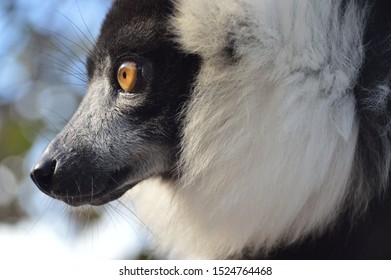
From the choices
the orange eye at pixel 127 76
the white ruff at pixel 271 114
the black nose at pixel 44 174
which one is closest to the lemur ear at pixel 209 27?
the white ruff at pixel 271 114

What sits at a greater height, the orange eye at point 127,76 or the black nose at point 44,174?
the orange eye at point 127,76

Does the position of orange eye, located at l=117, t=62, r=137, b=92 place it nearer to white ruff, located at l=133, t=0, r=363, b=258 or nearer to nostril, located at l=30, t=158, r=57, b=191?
white ruff, located at l=133, t=0, r=363, b=258

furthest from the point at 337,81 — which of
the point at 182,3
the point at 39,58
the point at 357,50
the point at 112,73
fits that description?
the point at 39,58

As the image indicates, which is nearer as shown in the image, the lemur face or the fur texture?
the fur texture

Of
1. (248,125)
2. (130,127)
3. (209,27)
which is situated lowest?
(130,127)

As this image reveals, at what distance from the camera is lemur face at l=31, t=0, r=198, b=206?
8.41ft

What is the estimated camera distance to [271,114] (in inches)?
91.0

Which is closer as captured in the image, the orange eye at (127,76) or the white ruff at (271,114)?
the white ruff at (271,114)

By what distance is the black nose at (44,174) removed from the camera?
8.55ft

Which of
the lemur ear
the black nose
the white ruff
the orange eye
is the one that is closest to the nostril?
the black nose

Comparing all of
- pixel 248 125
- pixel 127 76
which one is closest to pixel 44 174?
pixel 127 76

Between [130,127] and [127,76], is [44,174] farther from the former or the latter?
[127,76]

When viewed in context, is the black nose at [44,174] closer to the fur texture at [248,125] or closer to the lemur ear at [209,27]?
the fur texture at [248,125]

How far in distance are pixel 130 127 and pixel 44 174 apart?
1.26 ft
